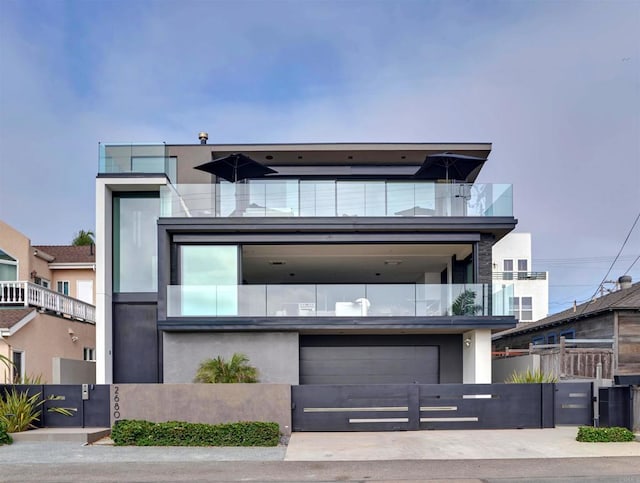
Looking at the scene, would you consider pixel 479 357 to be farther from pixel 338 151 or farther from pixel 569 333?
pixel 338 151

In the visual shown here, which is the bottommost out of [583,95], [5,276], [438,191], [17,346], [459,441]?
[459,441]

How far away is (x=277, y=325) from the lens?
16906 mm

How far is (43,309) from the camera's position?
63.8ft

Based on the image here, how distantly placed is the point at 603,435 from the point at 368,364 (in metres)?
8.20

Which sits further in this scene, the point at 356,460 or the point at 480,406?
the point at 480,406

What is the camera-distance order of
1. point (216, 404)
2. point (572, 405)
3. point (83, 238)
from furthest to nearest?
1. point (83, 238)
2. point (572, 405)
3. point (216, 404)

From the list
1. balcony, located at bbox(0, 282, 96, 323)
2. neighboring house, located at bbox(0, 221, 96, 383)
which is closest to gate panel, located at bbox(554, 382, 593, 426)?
neighboring house, located at bbox(0, 221, 96, 383)

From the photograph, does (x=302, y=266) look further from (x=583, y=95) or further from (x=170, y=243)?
(x=583, y=95)

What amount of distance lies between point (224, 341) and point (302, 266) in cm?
587

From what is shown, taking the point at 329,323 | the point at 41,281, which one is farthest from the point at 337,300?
the point at 41,281

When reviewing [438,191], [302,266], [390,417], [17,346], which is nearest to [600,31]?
[438,191]

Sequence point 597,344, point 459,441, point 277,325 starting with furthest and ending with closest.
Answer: point 597,344 < point 277,325 < point 459,441

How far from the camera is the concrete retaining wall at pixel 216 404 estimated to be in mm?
13500

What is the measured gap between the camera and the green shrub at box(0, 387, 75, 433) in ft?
44.6
